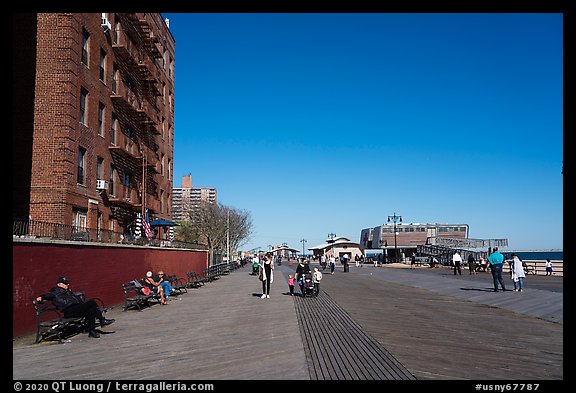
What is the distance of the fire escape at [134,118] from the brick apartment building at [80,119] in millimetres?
63

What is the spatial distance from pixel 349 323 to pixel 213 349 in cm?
454

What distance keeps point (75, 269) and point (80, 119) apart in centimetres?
1125

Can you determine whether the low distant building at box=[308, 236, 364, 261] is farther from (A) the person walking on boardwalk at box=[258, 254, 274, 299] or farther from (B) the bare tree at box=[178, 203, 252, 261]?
(A) the person walking on boardwalk at box=[258, 254, 274, 299]

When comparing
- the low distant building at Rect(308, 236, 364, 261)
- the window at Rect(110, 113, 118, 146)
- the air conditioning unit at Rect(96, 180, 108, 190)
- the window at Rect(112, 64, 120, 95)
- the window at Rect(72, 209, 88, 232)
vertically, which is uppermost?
the window at Rect(112, 64, 120, 95)

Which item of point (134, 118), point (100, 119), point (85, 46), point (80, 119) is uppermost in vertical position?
point (85, 46)

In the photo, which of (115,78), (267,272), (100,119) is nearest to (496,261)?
(267,272)

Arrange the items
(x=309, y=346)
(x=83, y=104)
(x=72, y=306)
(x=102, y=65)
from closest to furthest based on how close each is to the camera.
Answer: (x=309, y=346), (x=72, y=306), (x=83, y=104), (x=102, y=65)

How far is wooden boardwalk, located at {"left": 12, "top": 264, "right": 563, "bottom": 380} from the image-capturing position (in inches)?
303

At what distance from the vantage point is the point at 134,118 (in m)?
31.6

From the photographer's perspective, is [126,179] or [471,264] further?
[471,264]

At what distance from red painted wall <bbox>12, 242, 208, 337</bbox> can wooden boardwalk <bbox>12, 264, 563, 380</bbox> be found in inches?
34.9

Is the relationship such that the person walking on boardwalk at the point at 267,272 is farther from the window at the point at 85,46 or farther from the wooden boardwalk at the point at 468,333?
the window at the point at 85,46

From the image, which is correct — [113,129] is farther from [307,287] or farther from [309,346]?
[309,346]

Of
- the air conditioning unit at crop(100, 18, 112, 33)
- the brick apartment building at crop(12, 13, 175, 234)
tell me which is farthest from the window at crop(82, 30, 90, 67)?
the air conditioning unit at crop(100, 18, 112, 33)
